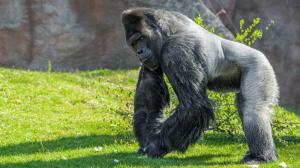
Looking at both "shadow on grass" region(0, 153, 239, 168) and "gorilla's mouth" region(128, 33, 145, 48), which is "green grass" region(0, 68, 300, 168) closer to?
"shadow on grass" region(0, 153, 239, 168)

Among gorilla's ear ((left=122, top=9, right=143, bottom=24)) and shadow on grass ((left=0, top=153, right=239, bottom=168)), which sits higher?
gorilla's ear ((left=122, top=9, right=143, bottom=24))

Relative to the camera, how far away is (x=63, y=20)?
1107cm

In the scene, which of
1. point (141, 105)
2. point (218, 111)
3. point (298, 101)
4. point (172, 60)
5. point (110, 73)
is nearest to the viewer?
point (172, 60)

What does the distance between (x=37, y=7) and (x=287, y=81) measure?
5209mm

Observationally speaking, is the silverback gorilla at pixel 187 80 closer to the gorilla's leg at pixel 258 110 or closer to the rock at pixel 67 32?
the gorilla's leg at pixel 258 110

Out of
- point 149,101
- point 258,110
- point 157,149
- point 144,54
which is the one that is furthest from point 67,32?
point 258,110

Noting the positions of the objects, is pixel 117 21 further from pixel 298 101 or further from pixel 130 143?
pixel 130 143

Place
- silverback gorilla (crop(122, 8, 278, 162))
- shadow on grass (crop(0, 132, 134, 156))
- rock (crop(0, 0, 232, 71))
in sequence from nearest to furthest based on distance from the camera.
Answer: silverback gorilla (crop(122, 8, 278, 162))
shadow on grass (crop(0, 132, 134, 156))
rock (crop(0, 0, 232, 71))

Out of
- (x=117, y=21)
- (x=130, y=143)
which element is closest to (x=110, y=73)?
(x=117, y=21)

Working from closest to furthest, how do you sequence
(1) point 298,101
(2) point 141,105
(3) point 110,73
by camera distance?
(2) point 141,105, (3) point 110,73, (1) point 298,101

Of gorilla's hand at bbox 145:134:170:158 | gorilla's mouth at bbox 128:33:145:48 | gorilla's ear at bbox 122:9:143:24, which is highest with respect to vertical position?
gorilla's ear at bbox 122:9:143:24

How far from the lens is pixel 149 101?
5926 millimetres

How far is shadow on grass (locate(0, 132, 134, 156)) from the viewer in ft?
19.7

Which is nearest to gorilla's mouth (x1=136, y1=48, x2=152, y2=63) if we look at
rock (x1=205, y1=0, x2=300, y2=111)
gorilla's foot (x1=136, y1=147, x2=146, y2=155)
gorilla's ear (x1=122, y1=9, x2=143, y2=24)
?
gorilla's ear (x1=122, y1=9, x2=143, y2=24)
